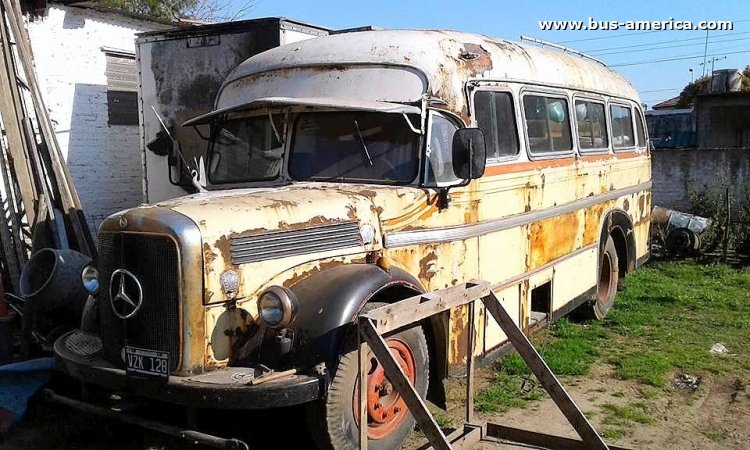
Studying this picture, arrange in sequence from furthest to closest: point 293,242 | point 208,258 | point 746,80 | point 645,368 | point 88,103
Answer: point 746,80 < point 88,103 < point 645,368 < point 293,242 < point 208,258

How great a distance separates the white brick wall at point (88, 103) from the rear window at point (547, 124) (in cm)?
629

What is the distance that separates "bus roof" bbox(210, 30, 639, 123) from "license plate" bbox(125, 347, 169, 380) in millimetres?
2094

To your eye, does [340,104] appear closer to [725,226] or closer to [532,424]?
[532,424]

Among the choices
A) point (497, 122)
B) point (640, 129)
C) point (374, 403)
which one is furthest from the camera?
point (640, 129)

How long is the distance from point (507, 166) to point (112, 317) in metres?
3.08

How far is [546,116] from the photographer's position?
21.5 ft

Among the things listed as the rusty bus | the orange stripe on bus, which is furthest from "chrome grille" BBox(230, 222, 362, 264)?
the orange stripe on bus

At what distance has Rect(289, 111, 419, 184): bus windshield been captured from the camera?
509 centimetres

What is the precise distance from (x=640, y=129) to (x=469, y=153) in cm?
539

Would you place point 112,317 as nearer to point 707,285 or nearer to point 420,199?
point 420,199

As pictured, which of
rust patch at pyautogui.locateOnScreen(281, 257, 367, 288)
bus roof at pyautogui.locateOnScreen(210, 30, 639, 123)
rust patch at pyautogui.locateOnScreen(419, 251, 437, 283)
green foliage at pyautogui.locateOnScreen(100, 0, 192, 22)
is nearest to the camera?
rust patch at pyautogui.locateOnScreen(281, 257, 367, 288)

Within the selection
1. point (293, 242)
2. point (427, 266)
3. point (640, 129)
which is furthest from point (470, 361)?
point (640, 129)

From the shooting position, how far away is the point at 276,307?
13.1 ft

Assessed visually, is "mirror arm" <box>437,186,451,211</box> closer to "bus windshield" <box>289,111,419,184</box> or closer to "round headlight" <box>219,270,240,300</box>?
"bus windshield" <box>289,111,419,184</box>
